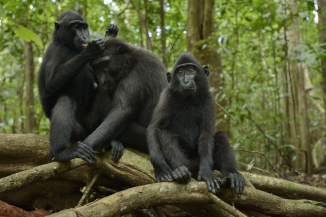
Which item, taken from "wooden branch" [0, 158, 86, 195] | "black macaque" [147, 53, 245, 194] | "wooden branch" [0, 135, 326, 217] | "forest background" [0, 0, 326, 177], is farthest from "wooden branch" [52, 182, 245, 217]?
"forest background" [0, 0, 326, 177]

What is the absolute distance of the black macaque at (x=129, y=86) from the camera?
4.51 metres

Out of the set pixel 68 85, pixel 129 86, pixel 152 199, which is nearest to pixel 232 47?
pixel 129 86

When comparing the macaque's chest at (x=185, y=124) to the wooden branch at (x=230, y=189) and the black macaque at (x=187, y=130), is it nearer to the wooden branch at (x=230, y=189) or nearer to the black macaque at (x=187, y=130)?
the black macaque at (x=187, y=130)

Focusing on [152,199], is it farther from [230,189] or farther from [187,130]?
[187,130]

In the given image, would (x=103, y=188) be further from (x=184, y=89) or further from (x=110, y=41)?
(x=110, y=41)

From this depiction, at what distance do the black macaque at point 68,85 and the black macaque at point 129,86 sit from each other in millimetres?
307

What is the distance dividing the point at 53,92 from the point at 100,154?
4.90 ft

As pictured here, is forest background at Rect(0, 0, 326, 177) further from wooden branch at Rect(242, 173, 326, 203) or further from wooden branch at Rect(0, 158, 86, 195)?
wooden branch at Rect(0, 158, 86, 195)

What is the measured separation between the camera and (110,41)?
16.2ft

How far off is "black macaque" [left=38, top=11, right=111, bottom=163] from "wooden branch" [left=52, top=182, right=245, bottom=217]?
1.00m

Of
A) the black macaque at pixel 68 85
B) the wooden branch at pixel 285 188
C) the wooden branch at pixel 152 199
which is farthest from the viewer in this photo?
the black macaque at pixel 68 85

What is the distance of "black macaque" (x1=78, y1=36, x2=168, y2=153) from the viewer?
4.51 metres

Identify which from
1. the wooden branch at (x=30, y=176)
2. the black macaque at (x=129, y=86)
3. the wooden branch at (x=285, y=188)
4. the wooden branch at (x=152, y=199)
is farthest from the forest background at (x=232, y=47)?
the wooden branch at (x=152, y=199)

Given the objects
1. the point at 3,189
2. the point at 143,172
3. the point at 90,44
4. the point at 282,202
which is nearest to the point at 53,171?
the point at 3,189
